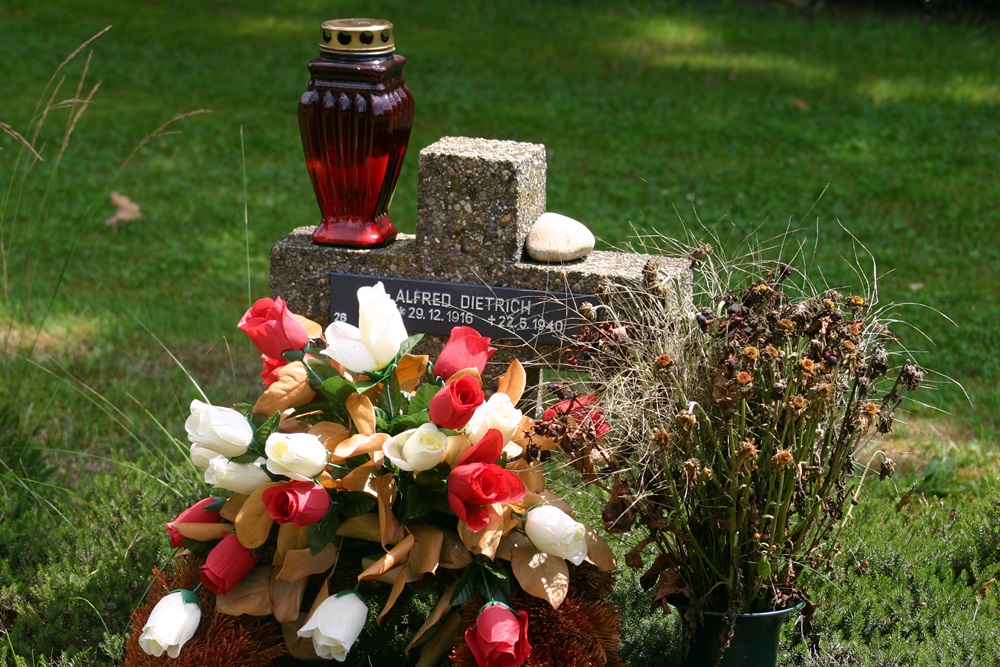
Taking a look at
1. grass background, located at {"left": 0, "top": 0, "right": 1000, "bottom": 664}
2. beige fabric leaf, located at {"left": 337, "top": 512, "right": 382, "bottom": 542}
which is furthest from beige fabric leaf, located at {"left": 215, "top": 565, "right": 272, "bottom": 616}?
grass background, located at {"left": 0, "top": 0, "right": 1000, "bottom": 664}

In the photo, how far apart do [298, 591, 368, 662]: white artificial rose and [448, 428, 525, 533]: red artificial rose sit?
11.5 inches

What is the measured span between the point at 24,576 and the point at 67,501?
513 mm

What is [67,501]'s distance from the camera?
3.56 m

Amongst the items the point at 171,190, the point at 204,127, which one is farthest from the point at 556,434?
the point at 204,127

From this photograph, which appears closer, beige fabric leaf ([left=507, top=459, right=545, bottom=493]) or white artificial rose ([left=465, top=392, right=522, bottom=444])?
white artificial rose ([left=465, top=392, right=522, bottom=444])

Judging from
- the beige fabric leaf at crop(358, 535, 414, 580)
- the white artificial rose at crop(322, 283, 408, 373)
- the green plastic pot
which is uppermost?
the white artificial rose at crop(322, 283, 408, 373)

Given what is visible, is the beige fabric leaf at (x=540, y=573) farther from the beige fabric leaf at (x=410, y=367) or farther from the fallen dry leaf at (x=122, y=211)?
the fallen dry leaf at (x=122, y=211)

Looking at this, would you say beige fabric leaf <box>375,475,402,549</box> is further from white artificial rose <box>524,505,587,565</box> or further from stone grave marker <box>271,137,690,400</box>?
stone grave marker <box>271,137,690,400</box>

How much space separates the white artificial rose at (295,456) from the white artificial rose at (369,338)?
0.22 m

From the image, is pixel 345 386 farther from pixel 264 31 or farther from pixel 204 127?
pixel 264 31

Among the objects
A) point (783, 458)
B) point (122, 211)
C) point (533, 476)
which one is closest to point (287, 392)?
point (533, 476)

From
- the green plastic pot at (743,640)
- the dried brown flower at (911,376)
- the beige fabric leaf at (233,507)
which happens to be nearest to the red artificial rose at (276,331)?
the beige fabric leaf at (233,507)

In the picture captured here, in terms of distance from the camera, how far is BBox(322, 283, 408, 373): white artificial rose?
2.38 meters

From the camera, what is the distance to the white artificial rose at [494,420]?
2326 mm
